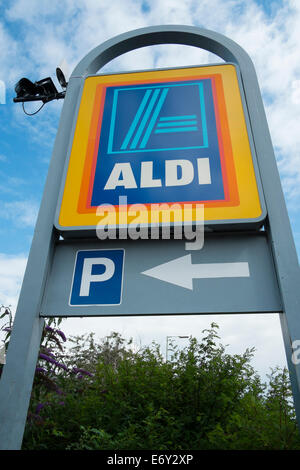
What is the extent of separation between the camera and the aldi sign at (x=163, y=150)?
5.50 feet

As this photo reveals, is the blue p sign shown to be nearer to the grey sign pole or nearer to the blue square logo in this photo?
the grey sign pole

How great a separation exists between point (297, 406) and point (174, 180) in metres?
1.13

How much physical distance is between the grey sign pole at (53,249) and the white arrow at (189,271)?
7.0 inches

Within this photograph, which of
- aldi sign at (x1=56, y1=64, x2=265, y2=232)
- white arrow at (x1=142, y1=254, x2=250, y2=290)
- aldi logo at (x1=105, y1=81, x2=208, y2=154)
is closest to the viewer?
white arrow at (x1=142, y1=254, x2=250, y2=290)

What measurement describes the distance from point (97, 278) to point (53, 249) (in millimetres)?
315

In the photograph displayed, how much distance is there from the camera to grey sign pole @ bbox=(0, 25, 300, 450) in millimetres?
1376

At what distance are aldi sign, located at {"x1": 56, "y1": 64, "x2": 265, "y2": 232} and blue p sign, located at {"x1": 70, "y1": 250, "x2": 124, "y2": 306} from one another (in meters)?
0.16

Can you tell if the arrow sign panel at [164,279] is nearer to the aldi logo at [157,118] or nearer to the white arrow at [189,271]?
the white arrow at [189,271]

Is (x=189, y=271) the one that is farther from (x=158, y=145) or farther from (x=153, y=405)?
(x=153, y=405)

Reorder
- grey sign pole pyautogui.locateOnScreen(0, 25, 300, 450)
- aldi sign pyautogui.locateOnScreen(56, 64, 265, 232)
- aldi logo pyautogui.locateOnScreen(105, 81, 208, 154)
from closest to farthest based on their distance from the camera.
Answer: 1. grey sign pole pyautogui.locateOnScreen(0, 25, 300, 450)
2. aldi sign pyautogui.locateOnScreen(56, 64, 265, 232)
3. aldi logo pyautogui.locateOnScreen(105, 81, 208, 154)

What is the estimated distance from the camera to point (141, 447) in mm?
2178

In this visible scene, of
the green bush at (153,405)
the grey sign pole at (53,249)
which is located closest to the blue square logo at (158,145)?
the grey sign pole at (53,249)

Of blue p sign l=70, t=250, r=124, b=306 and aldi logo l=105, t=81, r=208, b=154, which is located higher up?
aldi logo l=105, t=81, r=208, b=154

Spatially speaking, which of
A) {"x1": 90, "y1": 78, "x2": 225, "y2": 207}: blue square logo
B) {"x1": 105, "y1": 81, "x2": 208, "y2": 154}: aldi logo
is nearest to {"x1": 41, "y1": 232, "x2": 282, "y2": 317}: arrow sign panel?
{"x1": 90, "y1": 78, "x2": 225, "y2": 207}: blue square logo
